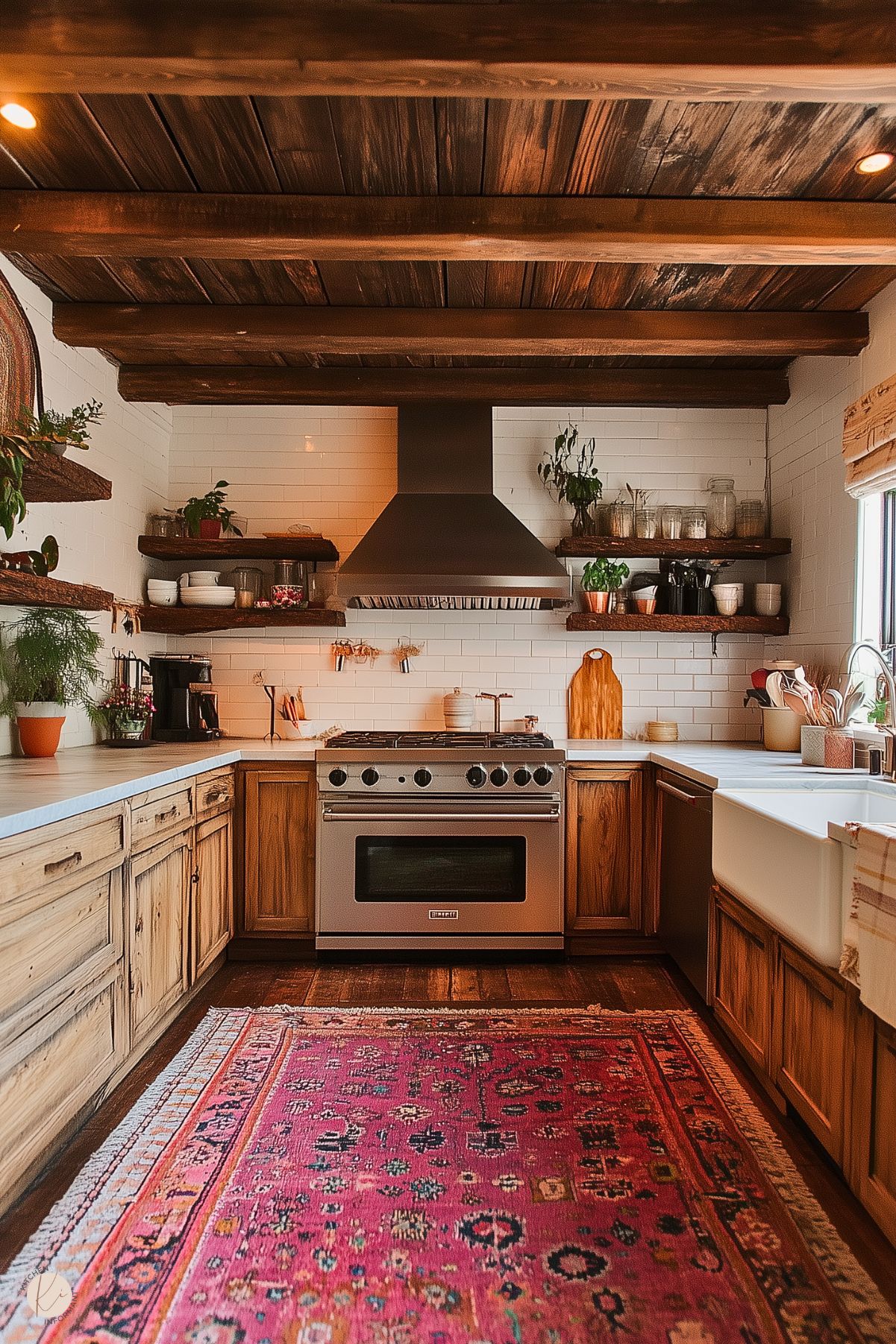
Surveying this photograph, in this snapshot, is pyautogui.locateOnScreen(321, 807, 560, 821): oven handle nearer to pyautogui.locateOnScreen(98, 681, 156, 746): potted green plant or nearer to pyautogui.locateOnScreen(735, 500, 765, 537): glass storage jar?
pyautogui.locateOnScreen(98, 681, 156, 746): potted green plant

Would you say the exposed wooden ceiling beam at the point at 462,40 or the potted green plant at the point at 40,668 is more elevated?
the exposed wooden ceiling beam at the point at 462,40

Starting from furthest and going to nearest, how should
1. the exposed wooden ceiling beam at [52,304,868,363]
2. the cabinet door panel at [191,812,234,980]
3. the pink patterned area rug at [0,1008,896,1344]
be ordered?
1. the exposed wooden ceiling beam at [52,304,868,363]
2. the cabinet door panel at [191,812,234,980]
3. the pink patterned area rug at [0,1008,896,1344]

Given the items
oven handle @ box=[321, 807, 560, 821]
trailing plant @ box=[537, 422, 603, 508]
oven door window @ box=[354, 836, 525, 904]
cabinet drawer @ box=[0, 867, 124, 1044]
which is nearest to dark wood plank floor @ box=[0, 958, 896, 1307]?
oven door window @ box=[354, 836, 525, 904]

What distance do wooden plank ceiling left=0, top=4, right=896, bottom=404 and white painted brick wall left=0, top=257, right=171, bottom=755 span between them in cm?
12

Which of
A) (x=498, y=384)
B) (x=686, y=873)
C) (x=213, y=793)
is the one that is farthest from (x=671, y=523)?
(x=213, y=793)

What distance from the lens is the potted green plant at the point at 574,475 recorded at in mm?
4355

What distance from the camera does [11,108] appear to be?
226 cm

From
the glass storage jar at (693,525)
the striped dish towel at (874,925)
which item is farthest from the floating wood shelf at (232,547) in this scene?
the striped dish towel at (874,925)

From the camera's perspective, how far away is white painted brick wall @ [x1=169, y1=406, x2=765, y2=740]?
14.8 feet

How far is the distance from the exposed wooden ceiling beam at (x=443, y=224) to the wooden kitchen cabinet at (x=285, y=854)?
2065mm

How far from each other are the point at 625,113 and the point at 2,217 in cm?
183

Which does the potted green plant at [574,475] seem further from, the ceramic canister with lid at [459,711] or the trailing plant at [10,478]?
the trailing plant at [10,478]

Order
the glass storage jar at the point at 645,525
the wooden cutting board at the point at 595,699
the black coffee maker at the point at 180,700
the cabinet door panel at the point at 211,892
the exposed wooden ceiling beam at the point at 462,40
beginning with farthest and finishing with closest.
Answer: the wooden cutting board at the point at 595,699 < the glass storage jar at the point at 645,525 < the black coffee maker at the point at 180,700 < the cabinet door panel at the point at 211,892 < the exposed wooden ceiling beam at the point at 462,40

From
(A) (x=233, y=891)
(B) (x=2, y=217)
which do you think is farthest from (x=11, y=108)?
(A) (x=233, y=891)
